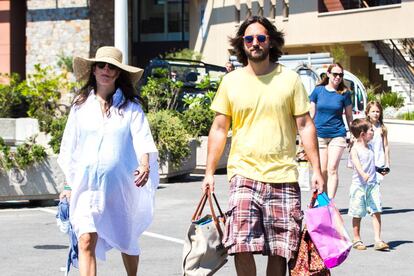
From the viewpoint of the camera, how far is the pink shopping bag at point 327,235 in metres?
6.52

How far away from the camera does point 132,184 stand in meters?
7.16

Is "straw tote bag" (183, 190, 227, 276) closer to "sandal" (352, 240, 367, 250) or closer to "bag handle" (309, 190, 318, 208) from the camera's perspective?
"bag handle" (309, 190, 318, 208)

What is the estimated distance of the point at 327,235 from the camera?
657cm

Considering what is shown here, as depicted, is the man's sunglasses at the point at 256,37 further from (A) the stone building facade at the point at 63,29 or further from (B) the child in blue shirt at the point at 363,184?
(A) the stone building facade at the point at 63,29

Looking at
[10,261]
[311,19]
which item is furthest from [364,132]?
[311,19]

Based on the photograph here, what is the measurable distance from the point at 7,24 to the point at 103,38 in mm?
4691

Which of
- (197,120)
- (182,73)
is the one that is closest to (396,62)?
(182,73)

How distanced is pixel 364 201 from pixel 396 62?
27199mm

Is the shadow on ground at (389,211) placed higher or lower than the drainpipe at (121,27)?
lower

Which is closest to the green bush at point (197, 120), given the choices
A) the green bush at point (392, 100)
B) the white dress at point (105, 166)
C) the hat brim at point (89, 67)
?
the hat brim at point (89, 67)

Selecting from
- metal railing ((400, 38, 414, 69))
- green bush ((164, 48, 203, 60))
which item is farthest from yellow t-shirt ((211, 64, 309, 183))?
green bush ((164, 48, 203, 60))

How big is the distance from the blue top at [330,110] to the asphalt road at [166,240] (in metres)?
1.13

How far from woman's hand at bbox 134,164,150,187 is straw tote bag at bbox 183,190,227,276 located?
0.53 meters

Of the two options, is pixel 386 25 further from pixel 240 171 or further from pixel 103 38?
pixel 240 171
